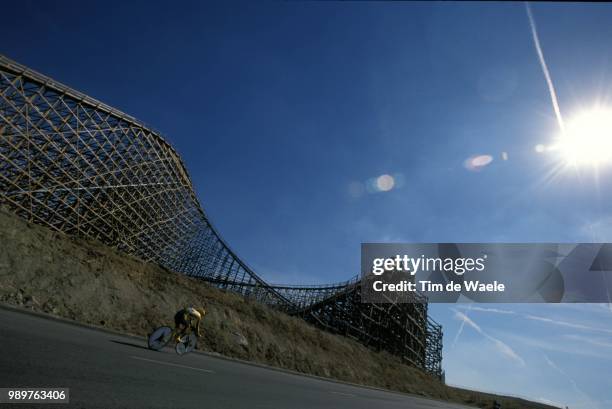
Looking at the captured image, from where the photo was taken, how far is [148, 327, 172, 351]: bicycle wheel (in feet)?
28.8

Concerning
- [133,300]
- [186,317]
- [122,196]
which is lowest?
[186,317]

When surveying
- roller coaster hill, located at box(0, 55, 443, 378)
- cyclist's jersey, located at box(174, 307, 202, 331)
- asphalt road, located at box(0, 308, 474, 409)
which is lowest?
asphalt road, located at box(0, 308, 474, 409)

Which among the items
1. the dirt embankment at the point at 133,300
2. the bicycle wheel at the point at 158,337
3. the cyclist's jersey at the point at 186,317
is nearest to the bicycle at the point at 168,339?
the bicycle wheel at the point at 158,337

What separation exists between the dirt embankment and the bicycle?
481 cm

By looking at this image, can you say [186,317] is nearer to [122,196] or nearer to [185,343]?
[185,343]

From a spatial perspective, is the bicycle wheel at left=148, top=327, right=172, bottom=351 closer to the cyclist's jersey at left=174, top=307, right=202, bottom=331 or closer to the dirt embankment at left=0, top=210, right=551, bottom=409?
the cyclist's jersey at left=174, top=307, right=202, bottom=331

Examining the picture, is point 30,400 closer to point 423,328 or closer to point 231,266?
point 423,328

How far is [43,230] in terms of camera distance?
14.8 metres

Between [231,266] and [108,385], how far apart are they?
49906mm

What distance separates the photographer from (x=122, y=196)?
2895cm

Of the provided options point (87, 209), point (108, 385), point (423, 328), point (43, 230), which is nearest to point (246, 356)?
point (43, 230)

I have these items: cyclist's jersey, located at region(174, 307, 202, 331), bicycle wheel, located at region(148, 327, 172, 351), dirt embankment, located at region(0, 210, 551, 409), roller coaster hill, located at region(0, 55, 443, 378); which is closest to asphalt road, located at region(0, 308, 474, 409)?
bicycle wheel, located at region(148, 327, 172, 351)

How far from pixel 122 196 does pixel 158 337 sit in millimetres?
23154

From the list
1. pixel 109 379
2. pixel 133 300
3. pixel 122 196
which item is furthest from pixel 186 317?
pixel 122 196
